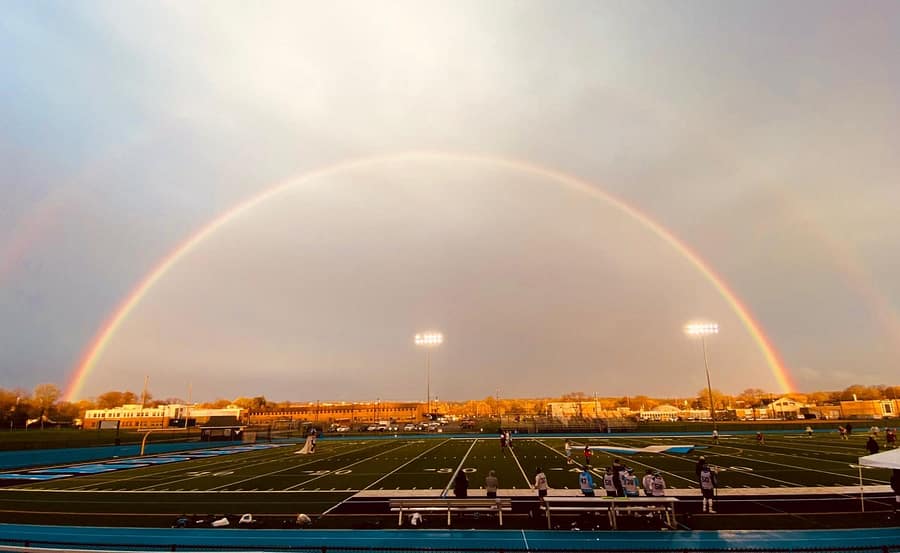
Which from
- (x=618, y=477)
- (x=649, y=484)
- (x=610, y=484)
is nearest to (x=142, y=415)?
(x=618, y=477)

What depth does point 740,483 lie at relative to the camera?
24000 millimetres

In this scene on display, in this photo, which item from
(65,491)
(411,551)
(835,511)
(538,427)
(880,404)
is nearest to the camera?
(411,551)

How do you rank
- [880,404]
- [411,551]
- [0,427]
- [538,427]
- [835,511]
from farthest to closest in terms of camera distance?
[880,404] < [0,427] < [538,427] < [835,511] < [411,551]

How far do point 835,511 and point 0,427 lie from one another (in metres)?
144

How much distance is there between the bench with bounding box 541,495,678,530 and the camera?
15852 millimetres

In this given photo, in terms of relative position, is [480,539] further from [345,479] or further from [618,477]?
[345,479]

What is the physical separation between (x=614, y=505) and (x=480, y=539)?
15.4ft

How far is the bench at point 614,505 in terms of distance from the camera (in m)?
15.9

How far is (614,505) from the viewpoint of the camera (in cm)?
1612

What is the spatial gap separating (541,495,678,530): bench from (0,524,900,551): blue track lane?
34.2 inches

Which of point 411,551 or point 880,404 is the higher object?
point 411,551

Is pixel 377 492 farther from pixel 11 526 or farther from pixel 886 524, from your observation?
pixel 886 524

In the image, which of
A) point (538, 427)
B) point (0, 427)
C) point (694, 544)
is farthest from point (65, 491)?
point (0, 427)

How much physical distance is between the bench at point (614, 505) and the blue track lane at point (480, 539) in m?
0.87
